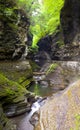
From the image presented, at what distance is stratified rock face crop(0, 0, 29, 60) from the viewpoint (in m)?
16.9

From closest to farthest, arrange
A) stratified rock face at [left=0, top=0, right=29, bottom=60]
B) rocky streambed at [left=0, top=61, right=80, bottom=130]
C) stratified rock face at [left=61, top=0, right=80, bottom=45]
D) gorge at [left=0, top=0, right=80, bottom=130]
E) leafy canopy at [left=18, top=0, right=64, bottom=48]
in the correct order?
gorge at [left=0, top=0, right=80, bottom=130] < rocky streambed at [left=0, top=61, right=80, bottom=130] < stratified rock face at [left=0, top=0, right=29, bottom=60] < stratified rock face at [left=61, top=0, right=80, bottom=45] < leafy canopy at [left=18, top=0, right=64, bottom=48]

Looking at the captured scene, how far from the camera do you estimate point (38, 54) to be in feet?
127

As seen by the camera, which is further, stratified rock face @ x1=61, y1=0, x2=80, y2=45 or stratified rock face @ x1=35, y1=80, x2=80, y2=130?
stratified rock face @ x1=61, y1=0, x2=80, y2=45

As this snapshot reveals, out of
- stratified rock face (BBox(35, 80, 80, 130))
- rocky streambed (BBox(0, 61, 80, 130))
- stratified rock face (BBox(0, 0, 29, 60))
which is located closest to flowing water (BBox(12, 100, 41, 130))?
rocky streambed (BBox(0, 61, 80, 130))

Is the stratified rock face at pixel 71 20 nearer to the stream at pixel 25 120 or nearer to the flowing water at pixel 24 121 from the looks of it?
the stream at pixel 25 120

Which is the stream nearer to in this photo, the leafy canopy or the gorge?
the gorge

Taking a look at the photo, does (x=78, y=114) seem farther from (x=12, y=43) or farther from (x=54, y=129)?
(x=12, y=43)

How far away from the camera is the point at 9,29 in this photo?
57.9 feet

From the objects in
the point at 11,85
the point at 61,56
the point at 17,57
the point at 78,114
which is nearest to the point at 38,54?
the point at 61,56

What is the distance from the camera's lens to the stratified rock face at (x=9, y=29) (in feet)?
55.4

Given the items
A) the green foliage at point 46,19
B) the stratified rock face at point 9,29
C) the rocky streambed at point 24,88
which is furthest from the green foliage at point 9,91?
the green foliage at point 46,19

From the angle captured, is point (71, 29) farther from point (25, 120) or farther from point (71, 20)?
point (25, 120)

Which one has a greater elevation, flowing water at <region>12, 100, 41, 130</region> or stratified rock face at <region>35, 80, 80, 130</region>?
stratified rock face at <region>35, 80, 80, 130</region>

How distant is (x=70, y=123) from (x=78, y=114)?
52 centimetres
